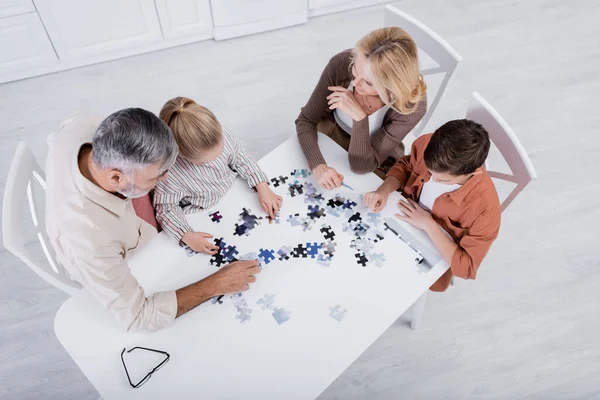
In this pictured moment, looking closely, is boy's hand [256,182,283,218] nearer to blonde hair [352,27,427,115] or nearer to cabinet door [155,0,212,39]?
blonde hair [352,27,427,115]

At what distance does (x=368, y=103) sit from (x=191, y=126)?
0.87 m

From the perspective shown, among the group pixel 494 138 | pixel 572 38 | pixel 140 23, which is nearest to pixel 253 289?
pixel 494 138

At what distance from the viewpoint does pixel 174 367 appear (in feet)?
5.40

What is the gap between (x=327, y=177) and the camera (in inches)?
80.1

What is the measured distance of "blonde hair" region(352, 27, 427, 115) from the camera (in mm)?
1893

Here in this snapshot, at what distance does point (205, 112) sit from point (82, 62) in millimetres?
2630

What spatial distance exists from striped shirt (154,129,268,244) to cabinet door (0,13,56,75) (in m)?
2.37

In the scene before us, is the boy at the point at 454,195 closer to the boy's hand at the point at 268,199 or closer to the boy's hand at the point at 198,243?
the boy's hand at the point at 268,199

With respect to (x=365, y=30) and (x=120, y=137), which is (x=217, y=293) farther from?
(x=365, y=30)

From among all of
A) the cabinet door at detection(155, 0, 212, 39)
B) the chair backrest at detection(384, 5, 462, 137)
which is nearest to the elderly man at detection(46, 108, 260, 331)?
the chair backrest at detection(384, 5, 462, 137)

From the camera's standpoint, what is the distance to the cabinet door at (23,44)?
3412mm

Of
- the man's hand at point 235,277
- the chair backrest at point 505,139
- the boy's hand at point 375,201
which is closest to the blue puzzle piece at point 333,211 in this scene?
the boy's hand at point 375,201

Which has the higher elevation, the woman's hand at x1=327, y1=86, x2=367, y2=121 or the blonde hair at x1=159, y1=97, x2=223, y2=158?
the blonde hair at x1=159, y1=97, x2=223, y2=158

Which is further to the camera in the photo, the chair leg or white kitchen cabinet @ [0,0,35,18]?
white kitchen cabinet @ [0,0,35,18]
